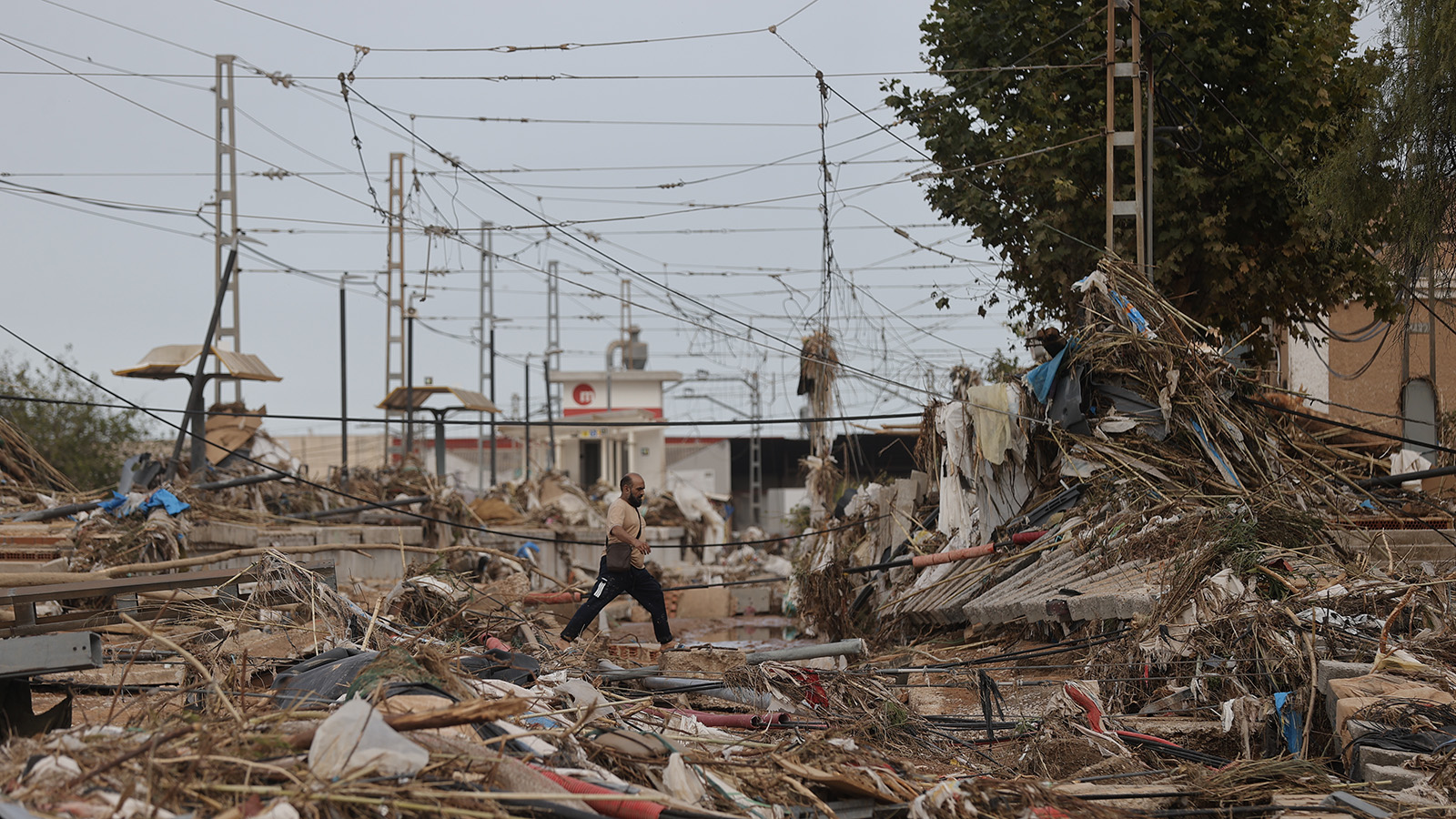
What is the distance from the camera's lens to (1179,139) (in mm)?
15531

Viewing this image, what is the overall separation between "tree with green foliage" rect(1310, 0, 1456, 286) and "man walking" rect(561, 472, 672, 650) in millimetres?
7177

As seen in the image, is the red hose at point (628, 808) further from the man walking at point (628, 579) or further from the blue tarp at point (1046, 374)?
the blue tarp at point (1046, 374)

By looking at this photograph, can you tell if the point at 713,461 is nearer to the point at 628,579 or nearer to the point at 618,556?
the point at 628,579

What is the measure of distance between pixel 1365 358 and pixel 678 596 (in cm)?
1460

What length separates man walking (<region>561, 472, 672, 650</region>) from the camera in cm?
1024

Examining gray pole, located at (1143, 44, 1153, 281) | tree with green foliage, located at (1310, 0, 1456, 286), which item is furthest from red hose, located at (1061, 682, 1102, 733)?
gray pole, located at (1143, 44, 1153, 281)

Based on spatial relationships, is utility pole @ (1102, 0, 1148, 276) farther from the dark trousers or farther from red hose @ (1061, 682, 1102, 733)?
red hose @ (1061, 682, 1102, 733)

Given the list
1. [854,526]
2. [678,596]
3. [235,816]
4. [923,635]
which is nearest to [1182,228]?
[854,526]

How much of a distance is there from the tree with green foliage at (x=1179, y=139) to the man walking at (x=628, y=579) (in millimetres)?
6851

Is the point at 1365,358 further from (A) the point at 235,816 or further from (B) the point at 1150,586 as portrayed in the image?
(A) the point at 235,816

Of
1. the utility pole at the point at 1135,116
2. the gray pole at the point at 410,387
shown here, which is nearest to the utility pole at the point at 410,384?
the gray pole at the point at 410,387

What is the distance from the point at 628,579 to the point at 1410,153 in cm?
782

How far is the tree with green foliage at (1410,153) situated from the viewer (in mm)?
9438

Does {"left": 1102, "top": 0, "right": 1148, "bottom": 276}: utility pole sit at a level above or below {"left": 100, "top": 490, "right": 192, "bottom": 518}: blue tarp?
above
